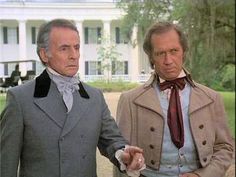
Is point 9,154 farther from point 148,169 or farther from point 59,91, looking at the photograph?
point 148,169

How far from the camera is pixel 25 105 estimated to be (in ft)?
4.41

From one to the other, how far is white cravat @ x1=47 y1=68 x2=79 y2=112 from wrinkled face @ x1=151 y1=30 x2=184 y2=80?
0.28 metres

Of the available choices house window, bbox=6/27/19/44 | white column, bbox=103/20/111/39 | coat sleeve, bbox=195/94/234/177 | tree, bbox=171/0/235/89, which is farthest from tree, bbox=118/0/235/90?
coat sleeve, bbox=195/94/234/177

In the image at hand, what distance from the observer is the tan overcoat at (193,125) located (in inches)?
60.0

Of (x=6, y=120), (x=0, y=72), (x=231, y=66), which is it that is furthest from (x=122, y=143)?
(x=231, y=66)

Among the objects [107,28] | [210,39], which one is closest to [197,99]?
[210,39]

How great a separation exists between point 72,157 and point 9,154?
0.56 feet

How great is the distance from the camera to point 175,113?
152 cm

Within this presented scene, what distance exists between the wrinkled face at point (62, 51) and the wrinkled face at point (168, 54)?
0.28 metres

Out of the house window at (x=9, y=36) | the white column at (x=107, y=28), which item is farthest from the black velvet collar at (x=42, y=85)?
the white column at (x=107, y=28)

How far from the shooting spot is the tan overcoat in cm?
152

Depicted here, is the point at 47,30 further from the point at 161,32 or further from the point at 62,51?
the point at 161,32

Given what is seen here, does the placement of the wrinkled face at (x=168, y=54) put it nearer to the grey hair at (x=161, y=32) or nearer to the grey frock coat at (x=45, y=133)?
the grey hair at (x=161, y=32)

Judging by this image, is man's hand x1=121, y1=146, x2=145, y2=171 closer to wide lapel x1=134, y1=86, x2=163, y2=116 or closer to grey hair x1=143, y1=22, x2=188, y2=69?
wide lapel x1=134, y1=86, x2=163, y2=116
